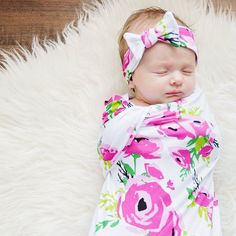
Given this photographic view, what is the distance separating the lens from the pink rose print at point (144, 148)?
3.76ft

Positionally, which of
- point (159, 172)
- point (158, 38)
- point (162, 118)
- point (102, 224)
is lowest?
point (102, 224)

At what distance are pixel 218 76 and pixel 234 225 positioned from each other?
36cm

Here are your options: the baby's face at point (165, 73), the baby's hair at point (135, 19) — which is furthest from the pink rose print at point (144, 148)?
the baby's hair at point (135, 19)

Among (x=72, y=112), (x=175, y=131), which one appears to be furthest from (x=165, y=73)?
(x=72, y=112)

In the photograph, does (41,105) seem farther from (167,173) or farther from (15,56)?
(167,173)

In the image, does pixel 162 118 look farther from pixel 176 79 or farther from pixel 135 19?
pixel 135 19

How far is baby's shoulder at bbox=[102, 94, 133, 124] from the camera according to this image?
1192 mm

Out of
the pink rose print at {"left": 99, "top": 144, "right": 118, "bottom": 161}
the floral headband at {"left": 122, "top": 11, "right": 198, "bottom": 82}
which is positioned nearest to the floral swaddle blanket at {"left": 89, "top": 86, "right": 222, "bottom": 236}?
the pink rose print at {"left": 99, "top": 144, "right": 118, "bottom": 161}

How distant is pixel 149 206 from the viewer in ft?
3.70

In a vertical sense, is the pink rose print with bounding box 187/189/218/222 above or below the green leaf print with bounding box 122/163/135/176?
below

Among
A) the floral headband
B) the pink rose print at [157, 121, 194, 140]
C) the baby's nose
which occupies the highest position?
the floral headband

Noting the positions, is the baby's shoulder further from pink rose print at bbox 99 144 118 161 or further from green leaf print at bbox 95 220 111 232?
green leaf print at bbox 95 220 111 232

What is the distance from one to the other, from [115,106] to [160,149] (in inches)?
5.8

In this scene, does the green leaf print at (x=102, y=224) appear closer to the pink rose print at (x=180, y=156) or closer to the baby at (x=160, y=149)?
the baby at (x=160, y=149)
